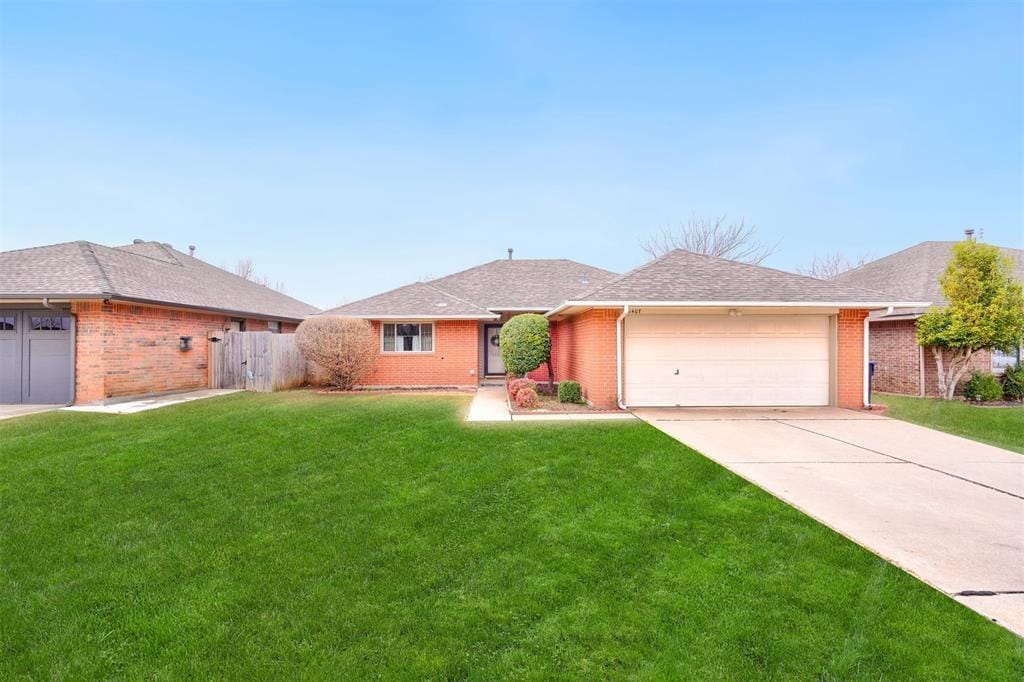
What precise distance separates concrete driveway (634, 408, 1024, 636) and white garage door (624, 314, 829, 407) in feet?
4.64

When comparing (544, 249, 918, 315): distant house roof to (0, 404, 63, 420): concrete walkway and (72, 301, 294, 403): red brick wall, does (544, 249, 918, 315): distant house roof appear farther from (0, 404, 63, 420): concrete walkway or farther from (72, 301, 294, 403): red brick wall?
(0, 404, 63, 420): concrete walkway

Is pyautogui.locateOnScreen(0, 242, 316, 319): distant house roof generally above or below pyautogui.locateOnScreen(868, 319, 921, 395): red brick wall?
above

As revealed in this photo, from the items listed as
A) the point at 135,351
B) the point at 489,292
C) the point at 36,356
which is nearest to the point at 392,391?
the point at 489,292

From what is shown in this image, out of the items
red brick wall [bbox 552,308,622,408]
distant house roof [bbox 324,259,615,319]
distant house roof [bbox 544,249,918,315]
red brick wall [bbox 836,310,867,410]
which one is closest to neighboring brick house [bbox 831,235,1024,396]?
red brick wall [bbox 836,310,867,410]

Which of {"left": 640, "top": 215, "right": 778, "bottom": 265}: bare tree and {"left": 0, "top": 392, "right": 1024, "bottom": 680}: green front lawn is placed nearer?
{"left": 0, "top": 392, "right": 1024, "bottom": 680}: green front lawn

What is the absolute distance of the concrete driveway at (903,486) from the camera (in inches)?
125

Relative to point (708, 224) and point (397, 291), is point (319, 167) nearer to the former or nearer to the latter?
point (397, 291)

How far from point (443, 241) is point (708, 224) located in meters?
17.5

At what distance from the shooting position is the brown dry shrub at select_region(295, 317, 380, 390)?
12.9 metres

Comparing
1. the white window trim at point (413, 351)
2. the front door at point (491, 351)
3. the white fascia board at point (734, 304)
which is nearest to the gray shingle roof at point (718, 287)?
the white fascia board at point (734, 304)

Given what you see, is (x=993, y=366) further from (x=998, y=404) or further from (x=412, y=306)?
(x=412, y=306)

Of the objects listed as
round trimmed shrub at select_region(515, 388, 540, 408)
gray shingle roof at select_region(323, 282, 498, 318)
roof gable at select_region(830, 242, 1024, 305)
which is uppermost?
roof gable at select_region(830, 242, 1024, 305)

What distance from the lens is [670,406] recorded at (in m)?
10.3

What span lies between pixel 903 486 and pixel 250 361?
15.4 meters
